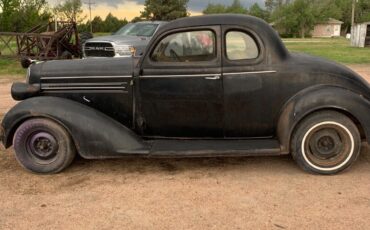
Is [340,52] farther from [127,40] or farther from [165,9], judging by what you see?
[165,9]

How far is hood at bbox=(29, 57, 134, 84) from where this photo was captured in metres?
5.40

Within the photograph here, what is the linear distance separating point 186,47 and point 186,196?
1843 mm

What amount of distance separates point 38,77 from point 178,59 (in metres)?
1.85

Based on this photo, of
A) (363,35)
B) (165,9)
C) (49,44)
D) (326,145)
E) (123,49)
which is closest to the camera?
(326,145)

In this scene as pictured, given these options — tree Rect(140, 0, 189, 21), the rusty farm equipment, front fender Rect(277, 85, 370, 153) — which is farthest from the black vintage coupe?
tree Rect(140, 0, 189, 21)

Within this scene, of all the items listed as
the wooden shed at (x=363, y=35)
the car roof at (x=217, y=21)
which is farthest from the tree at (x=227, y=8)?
the car roof at (x=217, y=21)

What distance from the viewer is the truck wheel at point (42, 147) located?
17.2 ft

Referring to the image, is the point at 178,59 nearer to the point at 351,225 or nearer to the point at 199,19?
the point at 199,19

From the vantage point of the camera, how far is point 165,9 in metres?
61.5

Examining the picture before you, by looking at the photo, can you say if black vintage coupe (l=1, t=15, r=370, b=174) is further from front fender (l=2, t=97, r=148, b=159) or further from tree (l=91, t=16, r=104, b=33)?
tree (l=91, t=16, r=104, b=33)

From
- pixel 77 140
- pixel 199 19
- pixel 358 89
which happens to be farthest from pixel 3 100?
pixel 358 89

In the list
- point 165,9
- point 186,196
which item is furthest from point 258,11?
point 186,196

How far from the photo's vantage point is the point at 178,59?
17.4 ft

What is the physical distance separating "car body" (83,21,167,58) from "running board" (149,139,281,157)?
27.1 feet
